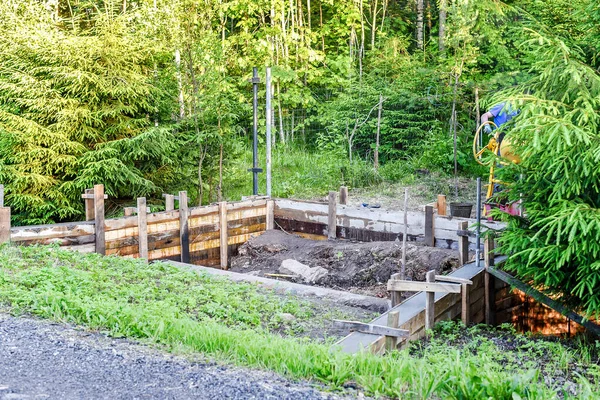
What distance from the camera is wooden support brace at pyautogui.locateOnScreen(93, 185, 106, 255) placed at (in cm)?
1070

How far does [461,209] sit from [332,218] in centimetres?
219

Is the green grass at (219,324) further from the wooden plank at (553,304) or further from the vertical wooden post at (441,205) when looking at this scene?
the vertical wooden post at (441,205)

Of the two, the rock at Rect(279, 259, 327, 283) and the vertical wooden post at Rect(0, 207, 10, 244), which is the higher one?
the vertical wooden post at Rect(0, 207, 10, 244)

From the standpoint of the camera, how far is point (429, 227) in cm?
1105

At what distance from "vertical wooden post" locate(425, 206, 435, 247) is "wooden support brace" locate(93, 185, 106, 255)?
16.2 feet

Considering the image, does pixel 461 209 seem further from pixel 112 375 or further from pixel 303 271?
pixel 112 375

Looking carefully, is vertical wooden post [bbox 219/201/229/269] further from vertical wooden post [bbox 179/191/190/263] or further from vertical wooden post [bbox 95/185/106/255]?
vertical wooden post [bbox 95/185/106/255]

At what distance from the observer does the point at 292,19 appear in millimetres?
21031

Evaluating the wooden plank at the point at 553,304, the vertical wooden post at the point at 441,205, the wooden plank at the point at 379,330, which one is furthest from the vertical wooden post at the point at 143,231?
the wooden plank at the point at 553,304

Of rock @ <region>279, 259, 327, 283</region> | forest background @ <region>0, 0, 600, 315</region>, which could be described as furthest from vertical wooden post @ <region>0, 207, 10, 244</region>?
rock @ <region>279, 259, 327, 283</region>

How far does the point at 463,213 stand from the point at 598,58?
410 centimetres

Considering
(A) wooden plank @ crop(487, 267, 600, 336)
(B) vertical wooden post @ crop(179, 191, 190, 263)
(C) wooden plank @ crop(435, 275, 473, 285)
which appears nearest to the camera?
(A) wooden plank @ crop(487, 267, 600, 336)

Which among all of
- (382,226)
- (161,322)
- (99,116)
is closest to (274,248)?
(382,226)

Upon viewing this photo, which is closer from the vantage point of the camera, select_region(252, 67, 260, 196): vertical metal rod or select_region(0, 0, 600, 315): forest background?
select_region(0, 0, 600, 315): forest background
